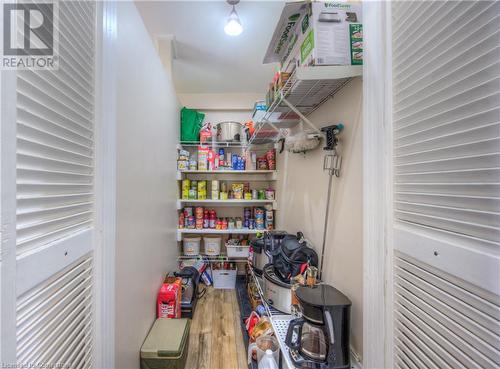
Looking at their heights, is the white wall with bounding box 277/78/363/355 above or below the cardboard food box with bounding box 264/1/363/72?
below

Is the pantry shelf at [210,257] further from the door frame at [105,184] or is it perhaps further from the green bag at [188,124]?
the door frame at [105,184]

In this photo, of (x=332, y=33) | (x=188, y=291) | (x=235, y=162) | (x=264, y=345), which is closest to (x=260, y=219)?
(x=235, y=162)

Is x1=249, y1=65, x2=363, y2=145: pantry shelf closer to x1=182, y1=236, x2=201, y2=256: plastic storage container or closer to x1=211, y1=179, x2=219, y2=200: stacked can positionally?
x1=211, y1=179, x2=219, y2=200: stacked can

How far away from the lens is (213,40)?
1926 mm

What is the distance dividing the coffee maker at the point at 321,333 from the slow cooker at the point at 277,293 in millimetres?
258

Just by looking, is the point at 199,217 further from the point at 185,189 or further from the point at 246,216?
the point at 246,216

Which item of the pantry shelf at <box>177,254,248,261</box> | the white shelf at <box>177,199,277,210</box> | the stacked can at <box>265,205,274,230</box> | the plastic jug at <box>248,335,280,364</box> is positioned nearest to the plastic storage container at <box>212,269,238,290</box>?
the pantry shelf at <box>177,254,248,261</box>

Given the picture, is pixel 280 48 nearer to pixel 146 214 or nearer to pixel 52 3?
pixel 52 3

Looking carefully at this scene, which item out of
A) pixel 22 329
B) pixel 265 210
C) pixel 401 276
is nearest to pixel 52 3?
pixel 22 329

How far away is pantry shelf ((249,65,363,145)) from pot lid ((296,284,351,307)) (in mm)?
925

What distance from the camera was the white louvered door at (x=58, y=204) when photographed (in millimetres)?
515

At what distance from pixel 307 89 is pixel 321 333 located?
1233 mm

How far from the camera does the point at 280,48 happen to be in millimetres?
1402

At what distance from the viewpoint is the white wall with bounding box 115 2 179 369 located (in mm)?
1017
